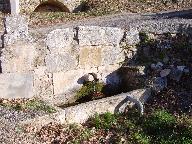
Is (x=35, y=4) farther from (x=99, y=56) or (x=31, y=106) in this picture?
(x=31, y=106)

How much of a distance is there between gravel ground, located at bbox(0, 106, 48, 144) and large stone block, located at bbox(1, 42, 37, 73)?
1.30 m

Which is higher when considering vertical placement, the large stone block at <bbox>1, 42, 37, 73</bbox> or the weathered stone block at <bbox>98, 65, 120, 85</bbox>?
the large stone block at <bbox>1, 42, 37, 73</bbox>

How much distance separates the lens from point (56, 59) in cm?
1179

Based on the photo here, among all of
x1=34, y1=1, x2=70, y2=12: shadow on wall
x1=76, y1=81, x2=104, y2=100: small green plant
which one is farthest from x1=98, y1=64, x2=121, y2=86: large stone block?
x1=34, y1=1, x2=70, y2=12: shadow on wall

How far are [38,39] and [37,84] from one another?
1.11 metres

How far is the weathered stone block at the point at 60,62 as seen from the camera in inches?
461

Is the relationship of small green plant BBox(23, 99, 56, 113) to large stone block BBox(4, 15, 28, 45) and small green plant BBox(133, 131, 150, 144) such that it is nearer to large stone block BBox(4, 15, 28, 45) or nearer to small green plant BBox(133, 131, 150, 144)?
large stone block BBox(4, 15, 28, 45)

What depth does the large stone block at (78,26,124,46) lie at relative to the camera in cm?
1194

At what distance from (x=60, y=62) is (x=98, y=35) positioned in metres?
1.21

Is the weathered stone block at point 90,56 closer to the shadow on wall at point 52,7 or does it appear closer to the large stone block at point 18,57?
the large stone block at point 18,57

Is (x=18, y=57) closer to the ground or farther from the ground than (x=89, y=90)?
farther from the ground

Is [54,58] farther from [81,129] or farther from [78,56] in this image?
[81,129]

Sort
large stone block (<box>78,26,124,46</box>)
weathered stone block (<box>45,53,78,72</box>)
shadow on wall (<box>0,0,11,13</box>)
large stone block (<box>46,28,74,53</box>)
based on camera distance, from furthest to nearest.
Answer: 1. shadow on wall (<box>0,0,11,13</box>)
2. large stone block (<box>78,26,124,46</box>)
3. weathered stone block (<box>45,53,78,72</box>)
4. large stone block (<box>46,28,74,53</box>)

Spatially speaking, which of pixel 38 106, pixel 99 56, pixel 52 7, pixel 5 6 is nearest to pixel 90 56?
pixel 99 56
